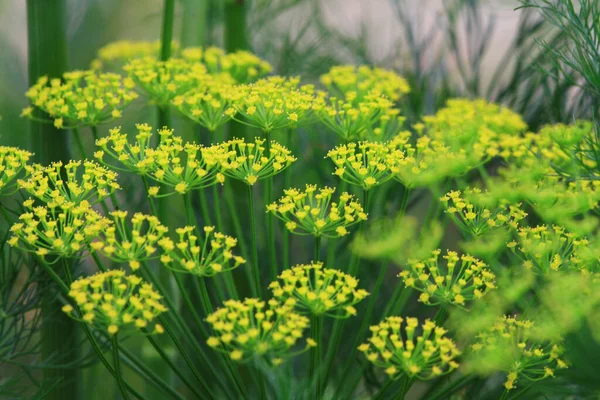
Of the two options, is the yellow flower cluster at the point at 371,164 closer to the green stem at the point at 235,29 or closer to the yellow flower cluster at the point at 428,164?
the yellow flower cluster at the point at 428,164

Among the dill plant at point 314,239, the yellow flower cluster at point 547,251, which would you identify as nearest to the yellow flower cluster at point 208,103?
the dill plant at point 314,239

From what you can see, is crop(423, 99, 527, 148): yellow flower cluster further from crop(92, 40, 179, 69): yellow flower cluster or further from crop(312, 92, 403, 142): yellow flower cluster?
crop(92, 40, 179, 69): yellow flower cluster

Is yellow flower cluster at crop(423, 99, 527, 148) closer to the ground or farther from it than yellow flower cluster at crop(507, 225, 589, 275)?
farther from it

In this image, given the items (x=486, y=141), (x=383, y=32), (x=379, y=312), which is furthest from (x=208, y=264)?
(x=383, y=32)

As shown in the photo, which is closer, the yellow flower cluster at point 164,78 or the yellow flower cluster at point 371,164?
the yellow flower cluster at point 371,164

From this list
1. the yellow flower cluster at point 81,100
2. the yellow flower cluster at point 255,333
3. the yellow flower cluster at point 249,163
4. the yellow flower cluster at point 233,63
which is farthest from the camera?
the yellow flower cluster at point 233,63

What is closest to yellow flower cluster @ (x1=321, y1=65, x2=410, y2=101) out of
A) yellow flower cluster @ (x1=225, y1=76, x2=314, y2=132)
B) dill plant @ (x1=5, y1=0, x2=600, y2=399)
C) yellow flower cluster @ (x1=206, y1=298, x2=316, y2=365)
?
dill plant @ (x1=5, y1=0, x2=600, y2=399)

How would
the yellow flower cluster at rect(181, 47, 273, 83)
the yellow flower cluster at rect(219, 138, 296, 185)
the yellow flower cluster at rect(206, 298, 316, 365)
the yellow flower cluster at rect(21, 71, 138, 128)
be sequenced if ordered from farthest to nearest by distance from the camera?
1. the yellow flower cluster at rect(181, 47, 273, 83)
2. the yellow flower cluster at rect(21, 71, 138, 128)
3. the yellow flower cluster at rect(219, 138, 296, 185)
4. the yellow flower cluster at rect(206, 298, 316, 365)
